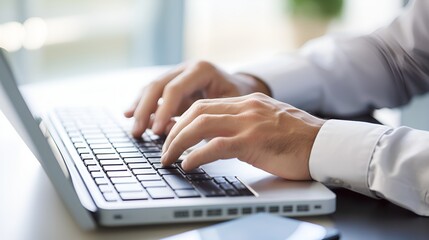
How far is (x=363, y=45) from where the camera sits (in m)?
1.34

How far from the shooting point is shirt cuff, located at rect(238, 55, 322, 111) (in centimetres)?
124

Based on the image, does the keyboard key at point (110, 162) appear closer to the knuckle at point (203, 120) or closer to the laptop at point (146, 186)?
the laptop at point (146, 186)

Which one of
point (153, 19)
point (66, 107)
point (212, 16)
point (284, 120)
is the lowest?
point (212, 16)

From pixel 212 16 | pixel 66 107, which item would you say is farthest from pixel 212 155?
pixel 212 16

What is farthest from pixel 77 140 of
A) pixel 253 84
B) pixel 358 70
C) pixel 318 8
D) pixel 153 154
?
pixel 318 8

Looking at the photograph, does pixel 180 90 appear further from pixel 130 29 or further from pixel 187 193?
pixel 130 29

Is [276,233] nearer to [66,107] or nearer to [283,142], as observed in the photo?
[283,142]

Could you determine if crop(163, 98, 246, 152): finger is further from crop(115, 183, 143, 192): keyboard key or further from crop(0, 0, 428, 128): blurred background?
crop(0, 0, 428, 128): blurred background

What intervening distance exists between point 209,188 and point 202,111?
0.47 ft

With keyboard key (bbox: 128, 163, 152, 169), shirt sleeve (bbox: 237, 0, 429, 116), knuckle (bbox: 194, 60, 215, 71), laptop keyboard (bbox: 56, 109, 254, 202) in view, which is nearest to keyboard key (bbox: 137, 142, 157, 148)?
laptop keyboard (bbox: 56, 109, 254, 202)

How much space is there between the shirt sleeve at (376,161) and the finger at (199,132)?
Answer: 103 millimetres

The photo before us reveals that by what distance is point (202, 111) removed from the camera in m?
0.91

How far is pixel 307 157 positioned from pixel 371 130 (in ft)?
0.26

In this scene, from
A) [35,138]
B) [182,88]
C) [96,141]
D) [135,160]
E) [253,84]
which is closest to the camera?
[35,138]
